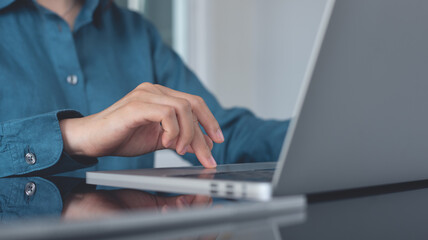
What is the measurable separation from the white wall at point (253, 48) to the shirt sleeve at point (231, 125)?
Result: 112cm

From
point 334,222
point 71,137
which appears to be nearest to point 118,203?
point 334,222

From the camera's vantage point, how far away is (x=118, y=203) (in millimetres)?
346

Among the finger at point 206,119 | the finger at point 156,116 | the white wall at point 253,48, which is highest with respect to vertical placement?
the finger at point 156,116

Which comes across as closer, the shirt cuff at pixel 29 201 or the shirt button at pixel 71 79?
the shirt cuff at pixel 29 201

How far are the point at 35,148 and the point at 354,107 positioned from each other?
56cm

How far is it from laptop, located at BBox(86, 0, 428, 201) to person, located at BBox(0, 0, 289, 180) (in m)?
0.27

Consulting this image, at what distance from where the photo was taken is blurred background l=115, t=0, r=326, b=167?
2424mm

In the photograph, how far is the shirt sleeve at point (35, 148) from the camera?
2.35ft

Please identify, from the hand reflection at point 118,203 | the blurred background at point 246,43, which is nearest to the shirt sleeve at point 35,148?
the hand reflection at point 118,203

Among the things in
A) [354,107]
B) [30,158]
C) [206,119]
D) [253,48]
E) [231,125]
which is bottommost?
[253,48]

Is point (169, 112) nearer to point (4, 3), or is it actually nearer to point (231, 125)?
point (231, 125)

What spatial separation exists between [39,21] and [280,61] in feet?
5.45

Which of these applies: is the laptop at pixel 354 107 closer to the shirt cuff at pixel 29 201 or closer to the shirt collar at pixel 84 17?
the shirt cuff at pixel 29 201

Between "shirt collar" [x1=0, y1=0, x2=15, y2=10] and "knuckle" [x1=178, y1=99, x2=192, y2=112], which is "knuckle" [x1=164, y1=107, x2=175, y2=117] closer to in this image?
"knuckle" [x1=178, y1=99, x2=192, y2=112]
